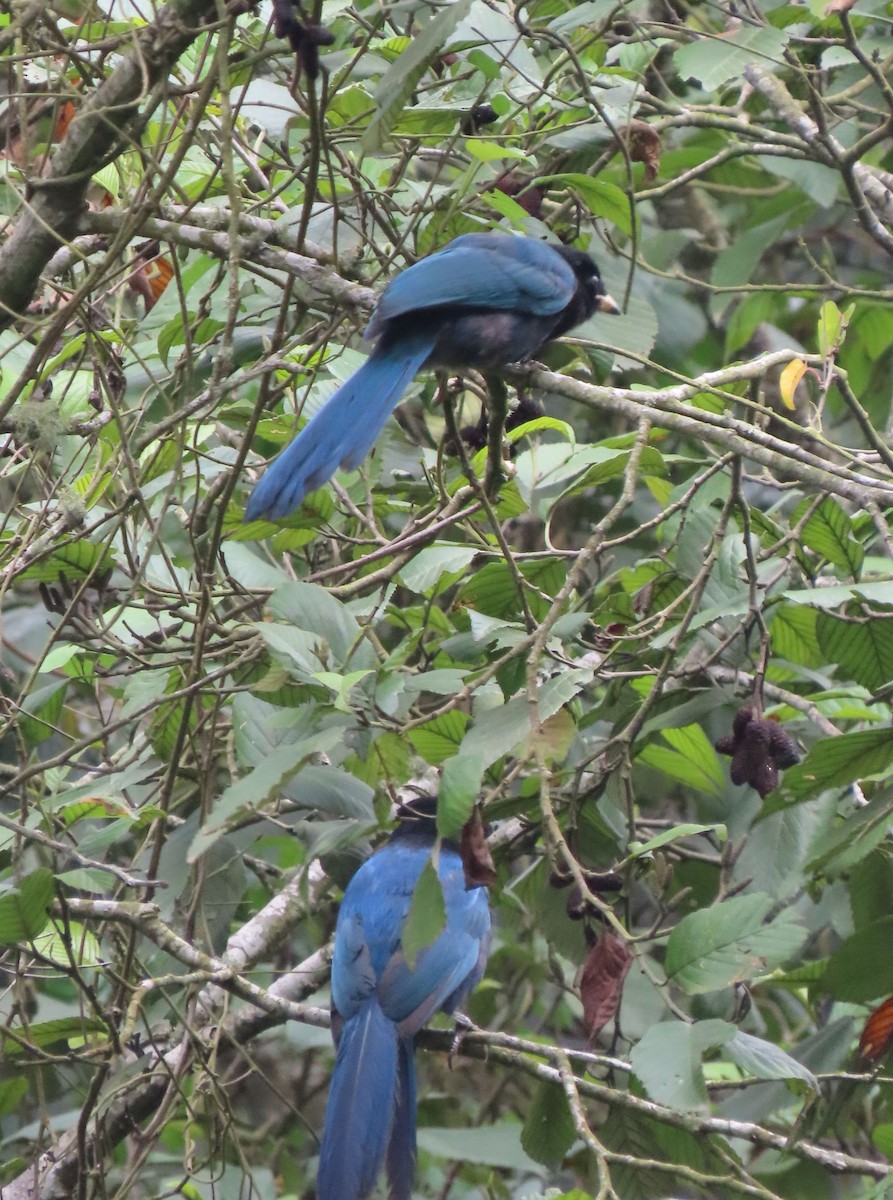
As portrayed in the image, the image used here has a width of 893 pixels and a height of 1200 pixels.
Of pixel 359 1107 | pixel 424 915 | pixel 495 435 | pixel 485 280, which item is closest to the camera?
pixel 424 915

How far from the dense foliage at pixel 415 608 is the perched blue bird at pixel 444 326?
11 cm

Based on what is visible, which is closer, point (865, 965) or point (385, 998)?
point (865, 965)

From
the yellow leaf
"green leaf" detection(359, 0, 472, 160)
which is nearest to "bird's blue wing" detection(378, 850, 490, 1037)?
the yellow leaf

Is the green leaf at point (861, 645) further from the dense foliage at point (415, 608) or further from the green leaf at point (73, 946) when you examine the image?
the green leaf at point (73, 946)

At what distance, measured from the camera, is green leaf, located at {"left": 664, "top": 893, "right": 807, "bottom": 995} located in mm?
2535

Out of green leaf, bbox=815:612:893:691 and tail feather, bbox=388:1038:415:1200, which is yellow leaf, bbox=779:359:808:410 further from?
tail feather, bbox=388:1038:415:1200

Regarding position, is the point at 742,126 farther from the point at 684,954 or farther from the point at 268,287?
the point at 684,954

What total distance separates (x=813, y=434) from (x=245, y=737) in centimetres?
128

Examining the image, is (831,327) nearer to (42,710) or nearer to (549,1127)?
(549,1127)

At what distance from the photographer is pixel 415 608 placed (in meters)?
3.92

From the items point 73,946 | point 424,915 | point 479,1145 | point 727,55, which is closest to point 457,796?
point 424,915

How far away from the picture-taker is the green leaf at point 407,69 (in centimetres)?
227

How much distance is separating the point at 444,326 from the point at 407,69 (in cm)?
120

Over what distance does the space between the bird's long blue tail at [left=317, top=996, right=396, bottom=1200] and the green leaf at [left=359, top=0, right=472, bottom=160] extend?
218 cm
